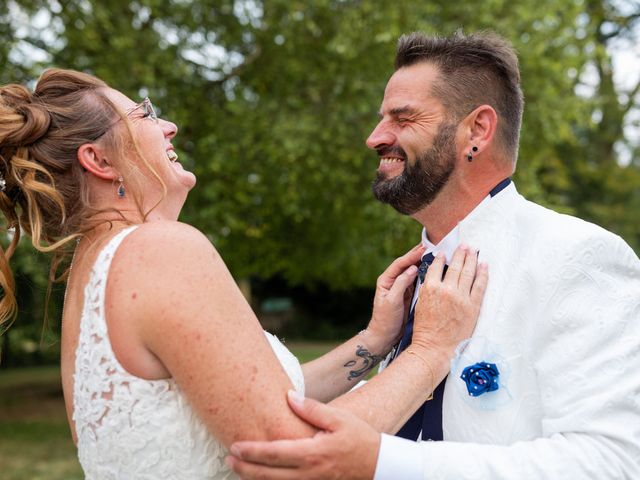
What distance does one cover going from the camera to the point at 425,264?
2.79m

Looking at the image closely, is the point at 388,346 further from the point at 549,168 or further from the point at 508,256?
the point at 549,168

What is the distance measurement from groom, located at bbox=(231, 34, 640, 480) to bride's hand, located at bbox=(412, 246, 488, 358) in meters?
0.04

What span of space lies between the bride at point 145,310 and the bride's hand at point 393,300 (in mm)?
350

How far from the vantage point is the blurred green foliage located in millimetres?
8633

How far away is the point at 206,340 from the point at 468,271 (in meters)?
1.01

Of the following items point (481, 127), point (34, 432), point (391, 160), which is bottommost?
point (34, 432)

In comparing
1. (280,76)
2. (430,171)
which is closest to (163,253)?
(430,171)

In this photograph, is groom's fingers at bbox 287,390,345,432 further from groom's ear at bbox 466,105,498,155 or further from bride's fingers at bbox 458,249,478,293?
groom's ear at bbox 466,105,498,155

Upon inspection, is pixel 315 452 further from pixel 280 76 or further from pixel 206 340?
pixel 280 76

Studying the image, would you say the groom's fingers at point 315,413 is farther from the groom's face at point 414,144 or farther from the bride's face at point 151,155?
the groom's face at point 414,144

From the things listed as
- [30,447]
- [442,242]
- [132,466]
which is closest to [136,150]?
[132,466]

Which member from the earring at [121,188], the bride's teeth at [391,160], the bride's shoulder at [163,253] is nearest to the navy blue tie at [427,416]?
the bride's teeth at [391,160]

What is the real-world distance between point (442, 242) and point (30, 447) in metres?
9.76

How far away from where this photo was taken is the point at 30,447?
10562 mm
